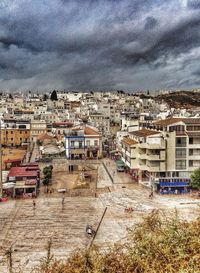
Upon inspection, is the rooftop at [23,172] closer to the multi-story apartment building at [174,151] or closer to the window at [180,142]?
the multi-story apartment building at [174,151]

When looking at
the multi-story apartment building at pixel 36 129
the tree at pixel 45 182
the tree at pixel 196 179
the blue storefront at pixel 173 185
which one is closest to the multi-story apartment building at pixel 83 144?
the multi-story apartment building at pixel 36 129

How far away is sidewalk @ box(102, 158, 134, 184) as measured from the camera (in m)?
51.5

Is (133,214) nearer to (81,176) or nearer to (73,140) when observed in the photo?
(81,176)

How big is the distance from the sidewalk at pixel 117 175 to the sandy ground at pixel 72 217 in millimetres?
1299

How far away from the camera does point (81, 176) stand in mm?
54125

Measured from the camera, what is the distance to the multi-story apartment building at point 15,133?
93062mm

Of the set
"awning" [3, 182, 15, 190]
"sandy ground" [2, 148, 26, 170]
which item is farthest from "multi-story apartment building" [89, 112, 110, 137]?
"awning" [3, 182, 15, 190]

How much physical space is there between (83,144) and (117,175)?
19.5m

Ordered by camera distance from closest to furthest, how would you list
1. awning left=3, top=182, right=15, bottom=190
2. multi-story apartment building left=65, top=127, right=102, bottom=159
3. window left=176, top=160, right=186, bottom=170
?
awning left=3, top=182, right=15, bottom=190 < window left=176, top=160, right=186, bottom=170 < multi-story apartment building left=65, top=127, right=102, bottom=159

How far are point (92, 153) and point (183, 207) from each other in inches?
1546

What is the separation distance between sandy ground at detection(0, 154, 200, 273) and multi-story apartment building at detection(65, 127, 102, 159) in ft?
76.9

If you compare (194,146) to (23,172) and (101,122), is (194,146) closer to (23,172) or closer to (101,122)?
(23,172)

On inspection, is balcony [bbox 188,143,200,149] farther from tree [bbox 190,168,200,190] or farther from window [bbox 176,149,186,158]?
tree [bbox 190,168,200,190]

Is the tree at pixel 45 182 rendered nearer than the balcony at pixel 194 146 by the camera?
No
